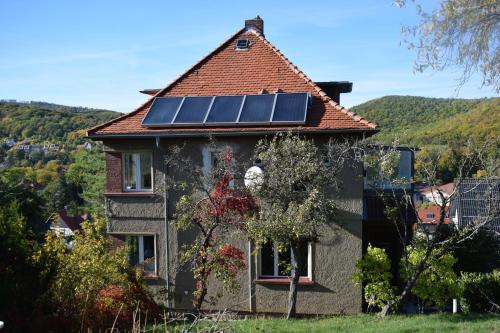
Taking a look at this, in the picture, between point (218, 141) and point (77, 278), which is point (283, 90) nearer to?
point (218, 141)

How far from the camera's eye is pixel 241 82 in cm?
1479

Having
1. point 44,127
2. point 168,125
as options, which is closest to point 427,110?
point 44,127

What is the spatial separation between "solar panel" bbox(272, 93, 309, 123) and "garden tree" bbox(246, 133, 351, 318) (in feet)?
7.48

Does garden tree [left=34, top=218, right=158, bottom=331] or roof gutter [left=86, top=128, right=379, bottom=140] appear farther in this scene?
roof gutter [left=86, top=128, right=379, bottom=140]

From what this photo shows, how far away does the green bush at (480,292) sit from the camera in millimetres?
15102

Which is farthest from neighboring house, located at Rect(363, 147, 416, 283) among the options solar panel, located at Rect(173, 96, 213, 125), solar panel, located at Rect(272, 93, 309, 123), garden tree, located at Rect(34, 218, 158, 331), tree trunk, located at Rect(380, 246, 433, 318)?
garden tree, located at Rect(34, 218, 158, 331)

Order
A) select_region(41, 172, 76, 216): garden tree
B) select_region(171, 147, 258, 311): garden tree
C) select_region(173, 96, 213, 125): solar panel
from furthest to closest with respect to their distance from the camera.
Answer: select_region(41, 172, 76, 216): garden tree, select_region(173, 96, 213, 125): solar panel, select_region(171, 147, 258, 311): garden tree

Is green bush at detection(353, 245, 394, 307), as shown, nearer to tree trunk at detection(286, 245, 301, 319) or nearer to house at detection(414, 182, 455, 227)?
house at detection(414, 182, 455, 227)

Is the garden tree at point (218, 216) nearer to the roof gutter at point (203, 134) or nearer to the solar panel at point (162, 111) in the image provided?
the roof gutter at point (203, 134)

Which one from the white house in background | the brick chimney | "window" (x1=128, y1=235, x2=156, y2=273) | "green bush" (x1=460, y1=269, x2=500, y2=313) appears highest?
the brick chimney

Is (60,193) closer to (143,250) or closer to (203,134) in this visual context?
(143,250)

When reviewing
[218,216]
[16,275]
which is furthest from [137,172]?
[16,275]

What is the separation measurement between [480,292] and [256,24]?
40.3 ft

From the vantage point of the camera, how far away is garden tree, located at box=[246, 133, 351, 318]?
925 cm
